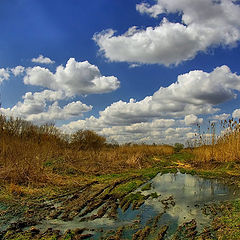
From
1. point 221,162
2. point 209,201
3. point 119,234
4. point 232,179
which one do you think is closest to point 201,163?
point 221,162

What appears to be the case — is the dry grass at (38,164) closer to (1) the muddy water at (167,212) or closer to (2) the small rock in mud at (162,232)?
(1) the muddy water at (167,212)

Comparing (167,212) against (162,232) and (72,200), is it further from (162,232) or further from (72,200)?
(72,200)

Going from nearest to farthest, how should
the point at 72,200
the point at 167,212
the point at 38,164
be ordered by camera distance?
the point at 167,212 → the point at 72,200 → the point at 38,164

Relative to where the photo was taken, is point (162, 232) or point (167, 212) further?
point (167, 212)

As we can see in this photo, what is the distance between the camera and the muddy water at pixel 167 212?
4027 millimetres

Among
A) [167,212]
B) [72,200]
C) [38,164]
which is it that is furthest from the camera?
[38,164]

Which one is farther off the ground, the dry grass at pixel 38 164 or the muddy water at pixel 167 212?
the dry grass at pixel 38 164

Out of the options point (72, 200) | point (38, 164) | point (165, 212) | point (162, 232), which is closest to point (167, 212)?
point (165, 212)

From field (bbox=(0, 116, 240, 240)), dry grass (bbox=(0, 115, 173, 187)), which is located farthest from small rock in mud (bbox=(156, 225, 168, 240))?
dry grass (bbox=(0, 115, 173, 187))

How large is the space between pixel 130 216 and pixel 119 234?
3.41 ft

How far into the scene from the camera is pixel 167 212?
486cm

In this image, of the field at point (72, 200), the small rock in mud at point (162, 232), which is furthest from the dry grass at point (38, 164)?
the small rock in mud at point (162, 232)

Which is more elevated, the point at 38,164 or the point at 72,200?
the point at 38,164

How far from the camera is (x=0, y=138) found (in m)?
9.10
